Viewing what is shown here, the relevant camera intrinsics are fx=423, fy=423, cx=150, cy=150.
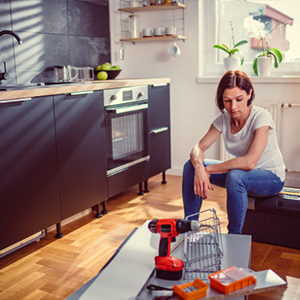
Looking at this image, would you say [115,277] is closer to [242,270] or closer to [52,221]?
[242,270]

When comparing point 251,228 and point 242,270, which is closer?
point 242,270

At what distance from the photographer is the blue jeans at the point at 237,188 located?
2107mm

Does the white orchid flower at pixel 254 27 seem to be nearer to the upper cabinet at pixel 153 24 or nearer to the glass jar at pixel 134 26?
the upper cabinet at pixel 153 24

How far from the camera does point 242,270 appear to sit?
1.31 m

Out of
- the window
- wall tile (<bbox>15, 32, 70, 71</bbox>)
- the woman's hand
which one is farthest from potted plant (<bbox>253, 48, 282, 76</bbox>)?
the woman's hand

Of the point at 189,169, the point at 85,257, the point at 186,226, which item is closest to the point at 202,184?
the point at 189,169

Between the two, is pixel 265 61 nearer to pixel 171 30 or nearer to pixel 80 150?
pixel 171 30

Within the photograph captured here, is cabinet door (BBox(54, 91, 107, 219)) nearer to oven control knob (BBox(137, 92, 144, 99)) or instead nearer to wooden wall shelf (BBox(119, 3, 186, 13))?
oven control knob (BBox(137, 92, 144, 99))

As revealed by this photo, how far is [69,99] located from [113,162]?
2.22 feet

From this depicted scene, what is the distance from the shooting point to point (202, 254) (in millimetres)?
1475

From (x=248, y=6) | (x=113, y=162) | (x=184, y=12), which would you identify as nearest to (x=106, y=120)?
(x=113, y=162)

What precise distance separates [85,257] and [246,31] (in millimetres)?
2551

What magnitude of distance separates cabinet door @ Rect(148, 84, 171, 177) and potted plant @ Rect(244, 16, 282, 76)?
0.81 metres

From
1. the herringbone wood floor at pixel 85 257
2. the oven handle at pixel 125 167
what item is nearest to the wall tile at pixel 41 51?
the oven handle at pixel 125 167
